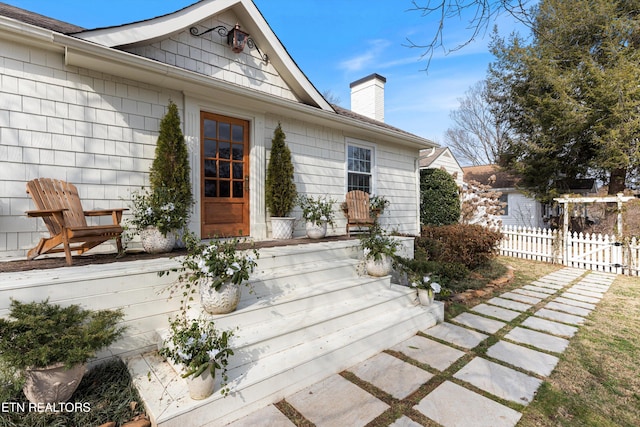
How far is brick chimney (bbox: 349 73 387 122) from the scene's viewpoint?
871 centimetres

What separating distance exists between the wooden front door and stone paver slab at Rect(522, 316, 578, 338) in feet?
13.3

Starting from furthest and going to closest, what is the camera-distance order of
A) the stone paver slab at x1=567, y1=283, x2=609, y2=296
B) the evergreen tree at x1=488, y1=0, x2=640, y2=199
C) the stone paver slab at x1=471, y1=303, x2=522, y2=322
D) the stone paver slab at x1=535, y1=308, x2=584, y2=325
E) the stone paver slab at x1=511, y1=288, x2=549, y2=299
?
1. the evergreen tree at x1=488, y1=0, x2=640, y2=199
2. the stone paver slab at x1=567, y1=283, x2=609, y2=296
3. the stone paver slab at x1=511, y1=288, x2=549, y2=299
4. the stone paver slab at x1=471, y1=303, x2=522, y2=322
5. the stone paver slab at x1=535, y1=308, x2=584, y2=325

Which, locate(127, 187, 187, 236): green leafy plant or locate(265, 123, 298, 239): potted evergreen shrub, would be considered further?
locate(265, 123, 298, 239): potted evergreen shrub

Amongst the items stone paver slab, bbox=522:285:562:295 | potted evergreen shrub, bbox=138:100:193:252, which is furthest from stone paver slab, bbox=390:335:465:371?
stone paver slab, bbox=522:285:562:295

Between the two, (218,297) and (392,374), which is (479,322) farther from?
(218,297)

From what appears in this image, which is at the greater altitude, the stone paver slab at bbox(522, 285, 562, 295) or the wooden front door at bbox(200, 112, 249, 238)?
the wooden front door at bbox(200, 112, 249, 238)

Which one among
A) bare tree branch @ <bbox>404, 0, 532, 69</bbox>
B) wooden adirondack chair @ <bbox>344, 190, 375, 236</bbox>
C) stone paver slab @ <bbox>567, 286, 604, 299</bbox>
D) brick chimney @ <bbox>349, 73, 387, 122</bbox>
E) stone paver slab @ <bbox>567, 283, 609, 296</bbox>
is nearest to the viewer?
bare tree branch @ <bbox>404, 0, 532, 69</bbox>

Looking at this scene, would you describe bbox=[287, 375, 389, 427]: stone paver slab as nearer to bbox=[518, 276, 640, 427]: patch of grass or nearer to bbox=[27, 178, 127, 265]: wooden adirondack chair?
bbox=[518, 276, 640, 427]: patch of grass

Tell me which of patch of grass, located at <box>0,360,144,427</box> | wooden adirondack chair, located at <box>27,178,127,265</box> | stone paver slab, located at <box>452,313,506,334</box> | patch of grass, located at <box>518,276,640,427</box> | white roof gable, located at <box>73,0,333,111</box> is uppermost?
white roof gable, located at <box>73,0,333,111</box>

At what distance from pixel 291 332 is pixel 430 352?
4.45 ft

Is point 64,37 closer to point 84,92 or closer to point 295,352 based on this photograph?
point 84,92

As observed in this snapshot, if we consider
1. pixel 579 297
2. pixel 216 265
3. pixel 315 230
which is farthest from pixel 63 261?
pixel 579 297

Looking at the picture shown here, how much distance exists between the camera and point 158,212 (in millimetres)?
3459

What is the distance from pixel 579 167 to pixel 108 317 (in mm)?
14674
